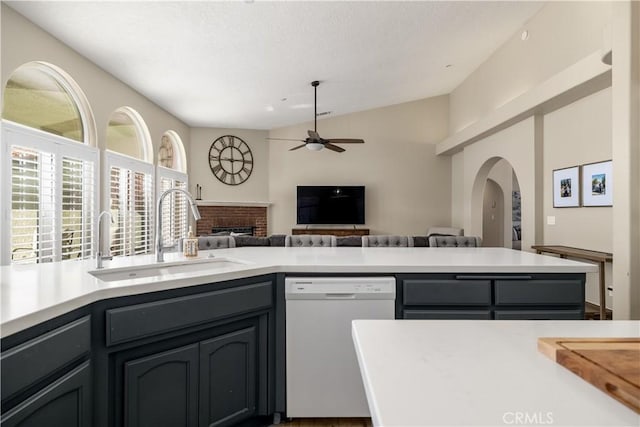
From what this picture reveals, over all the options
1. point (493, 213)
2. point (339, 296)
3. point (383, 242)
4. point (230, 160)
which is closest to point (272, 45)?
point (383, 242)

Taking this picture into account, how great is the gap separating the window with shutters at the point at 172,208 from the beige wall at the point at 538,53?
5.38 m

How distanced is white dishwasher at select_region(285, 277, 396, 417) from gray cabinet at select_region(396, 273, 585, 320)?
0.53 feet

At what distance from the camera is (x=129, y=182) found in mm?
4707

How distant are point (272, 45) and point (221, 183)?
13.5ft

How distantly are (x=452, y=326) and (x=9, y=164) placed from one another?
3.29 metres

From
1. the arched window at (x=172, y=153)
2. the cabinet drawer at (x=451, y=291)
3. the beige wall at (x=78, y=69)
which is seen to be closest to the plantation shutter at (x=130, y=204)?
the beige wall at (x=78, y=69)

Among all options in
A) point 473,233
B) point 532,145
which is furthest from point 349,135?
point 532,145

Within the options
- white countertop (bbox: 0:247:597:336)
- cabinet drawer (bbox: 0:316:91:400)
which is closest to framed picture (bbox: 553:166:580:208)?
white countertop (bbox: 0:247:597:336)

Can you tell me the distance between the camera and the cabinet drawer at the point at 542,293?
78.4 inches

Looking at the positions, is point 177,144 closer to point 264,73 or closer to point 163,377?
point 264,73

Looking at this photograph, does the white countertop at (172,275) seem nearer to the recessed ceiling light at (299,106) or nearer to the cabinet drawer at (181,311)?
the cabinet drawer at (181,311)

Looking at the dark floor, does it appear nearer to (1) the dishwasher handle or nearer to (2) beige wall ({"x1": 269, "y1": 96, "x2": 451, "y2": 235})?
(1) the dishwasher handle

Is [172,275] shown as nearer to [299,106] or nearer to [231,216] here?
[299,106]

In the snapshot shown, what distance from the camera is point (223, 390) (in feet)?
5.84
